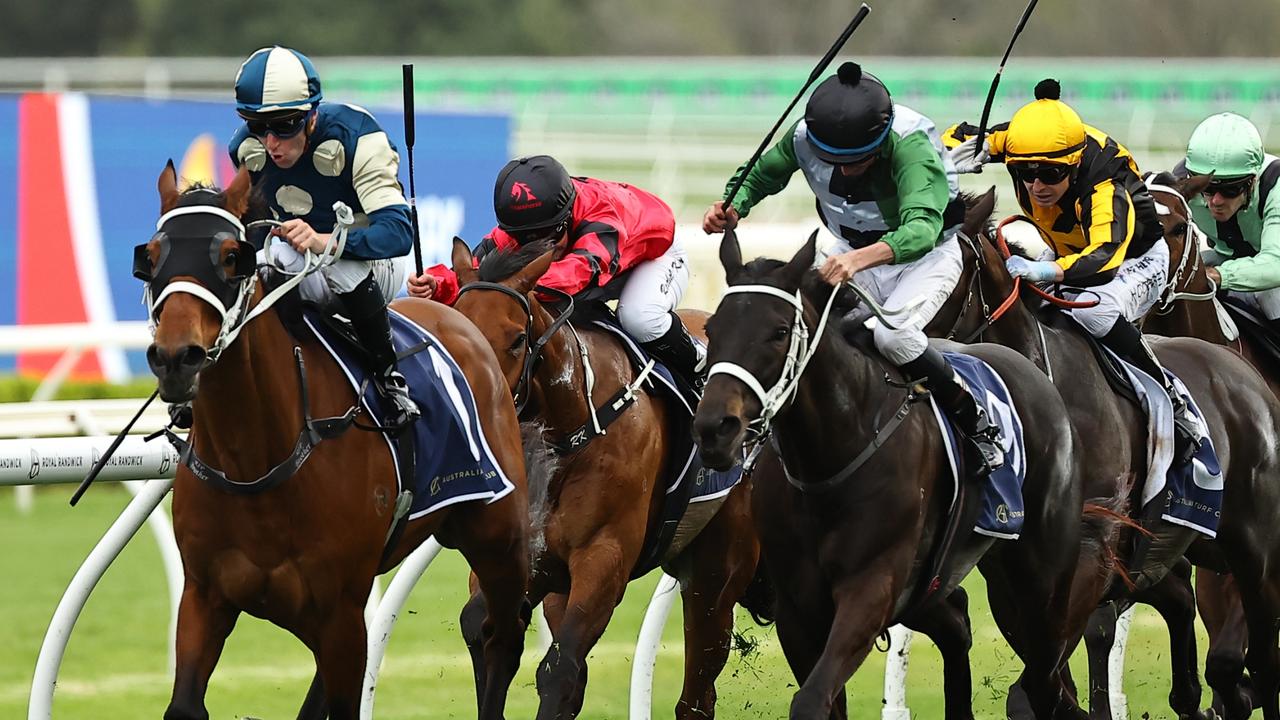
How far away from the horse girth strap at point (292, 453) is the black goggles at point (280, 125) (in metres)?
0.55

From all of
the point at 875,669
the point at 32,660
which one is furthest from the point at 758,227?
the point at 32,660

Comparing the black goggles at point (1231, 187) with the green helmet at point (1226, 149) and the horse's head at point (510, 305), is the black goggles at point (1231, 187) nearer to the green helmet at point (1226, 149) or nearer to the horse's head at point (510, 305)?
the green helmet at point (1226, 149)

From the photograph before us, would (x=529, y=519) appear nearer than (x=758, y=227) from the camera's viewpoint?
Yes

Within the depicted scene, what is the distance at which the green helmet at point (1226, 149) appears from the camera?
24.1ft

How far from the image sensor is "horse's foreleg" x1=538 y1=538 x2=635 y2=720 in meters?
5.44

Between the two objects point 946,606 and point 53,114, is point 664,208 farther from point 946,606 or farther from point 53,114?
point 53,114

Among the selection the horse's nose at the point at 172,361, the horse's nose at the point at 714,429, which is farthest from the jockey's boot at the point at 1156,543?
the horse's nose at the point at 172,361

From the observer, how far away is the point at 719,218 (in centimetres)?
527

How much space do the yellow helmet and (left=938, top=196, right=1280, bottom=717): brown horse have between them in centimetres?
36

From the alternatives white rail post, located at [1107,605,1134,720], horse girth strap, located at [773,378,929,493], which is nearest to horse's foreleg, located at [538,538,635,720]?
horse girth strap, located at [773,378,929,493]

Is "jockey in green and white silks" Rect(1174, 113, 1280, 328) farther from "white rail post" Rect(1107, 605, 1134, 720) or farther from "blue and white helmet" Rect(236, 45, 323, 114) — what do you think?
"blue and white helmet" Rect(236, 45, 323, 114)

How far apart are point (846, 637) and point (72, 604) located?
6.81 feet

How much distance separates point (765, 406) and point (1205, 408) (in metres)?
2.54

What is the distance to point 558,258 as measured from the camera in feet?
20.0
